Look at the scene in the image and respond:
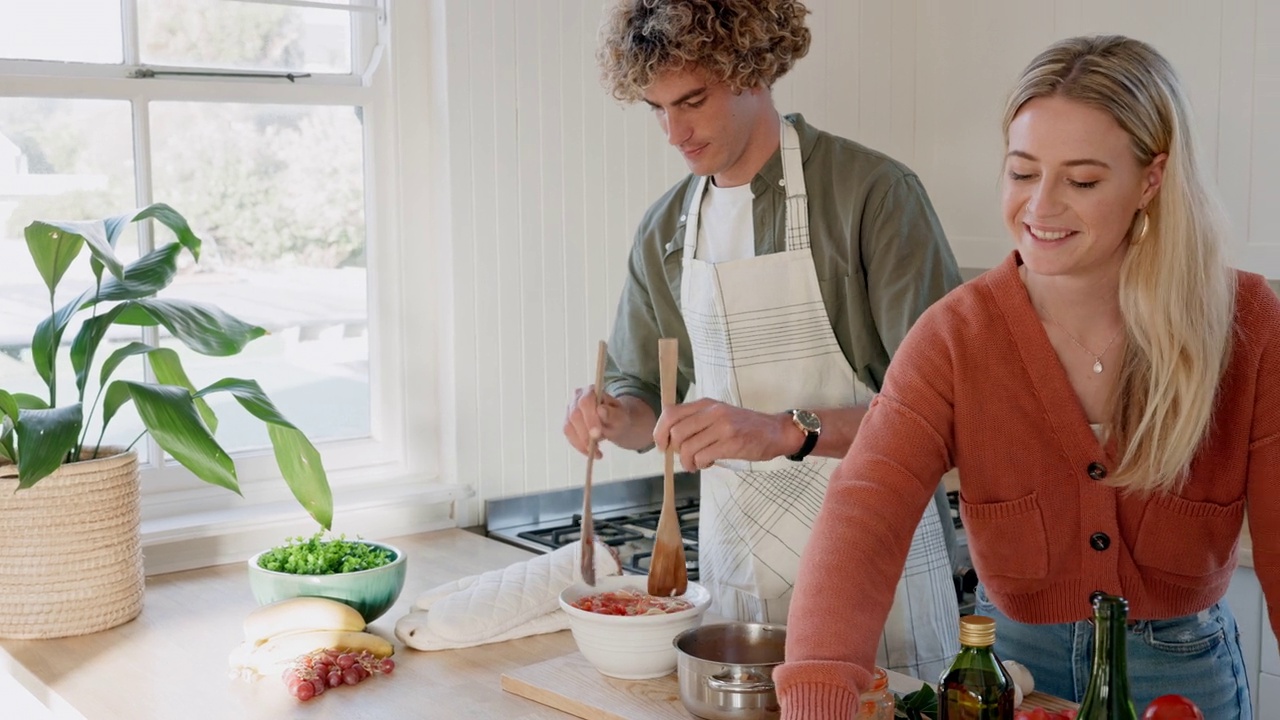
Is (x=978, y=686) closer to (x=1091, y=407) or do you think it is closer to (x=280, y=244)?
(x=1091, y=407)

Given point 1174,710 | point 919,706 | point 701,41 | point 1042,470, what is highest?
point 701,41

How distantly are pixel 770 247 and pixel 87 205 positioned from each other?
3.78 ft

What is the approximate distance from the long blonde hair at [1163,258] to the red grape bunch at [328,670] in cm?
91

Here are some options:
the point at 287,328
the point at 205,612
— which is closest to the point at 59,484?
the point at 205,612

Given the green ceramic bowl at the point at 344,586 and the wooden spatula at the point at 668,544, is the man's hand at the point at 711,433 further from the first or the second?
the green ceramic bowl at the point at 344,586

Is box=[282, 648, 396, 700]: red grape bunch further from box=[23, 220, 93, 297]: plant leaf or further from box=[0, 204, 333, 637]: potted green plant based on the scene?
box=[23, 220, 93, 297]: plant leaf

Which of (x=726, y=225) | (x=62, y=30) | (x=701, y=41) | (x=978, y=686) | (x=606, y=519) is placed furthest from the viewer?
(x=606, y=519)

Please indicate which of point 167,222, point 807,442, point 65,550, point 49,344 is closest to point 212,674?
point 65,550

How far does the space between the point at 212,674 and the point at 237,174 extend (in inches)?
40.2

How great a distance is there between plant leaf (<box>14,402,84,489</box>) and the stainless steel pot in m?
0.83

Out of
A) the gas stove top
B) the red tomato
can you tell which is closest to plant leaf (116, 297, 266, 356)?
the gas stove top

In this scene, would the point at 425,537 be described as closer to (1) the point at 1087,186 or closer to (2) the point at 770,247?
(2) the point at 770,247

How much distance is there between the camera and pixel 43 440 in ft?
5.52

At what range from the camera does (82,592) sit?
5.94 feet
